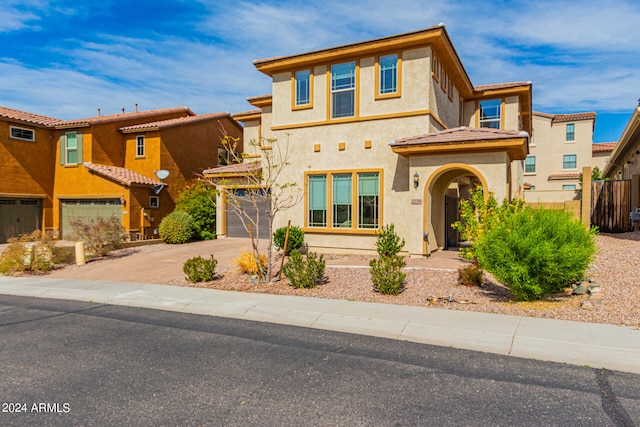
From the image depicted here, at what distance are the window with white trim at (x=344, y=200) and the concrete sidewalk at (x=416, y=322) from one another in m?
6.41

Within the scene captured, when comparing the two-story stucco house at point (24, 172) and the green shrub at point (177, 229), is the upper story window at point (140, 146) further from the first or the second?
the green shrub at point (177, 229)

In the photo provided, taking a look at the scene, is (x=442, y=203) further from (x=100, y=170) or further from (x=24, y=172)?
(x=24, y=172)

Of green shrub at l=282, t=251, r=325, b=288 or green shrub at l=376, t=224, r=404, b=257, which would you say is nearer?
green shrub at l=282, t=251, r=325, b=288

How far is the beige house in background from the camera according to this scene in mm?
41688

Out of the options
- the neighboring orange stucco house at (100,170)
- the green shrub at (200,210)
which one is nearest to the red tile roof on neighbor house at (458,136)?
the green shrub at (200,210)

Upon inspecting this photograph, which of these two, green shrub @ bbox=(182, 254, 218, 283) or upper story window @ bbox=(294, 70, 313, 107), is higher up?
upper story window @ bbox=(294, 70, 313, 107)

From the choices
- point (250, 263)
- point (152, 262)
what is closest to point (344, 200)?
point (250, 263)

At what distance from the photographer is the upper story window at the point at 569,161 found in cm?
4209

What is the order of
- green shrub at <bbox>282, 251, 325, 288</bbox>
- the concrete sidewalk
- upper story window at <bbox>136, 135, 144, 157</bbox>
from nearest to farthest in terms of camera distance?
the concrete sidewalk < green shrub at <bbox>282, 251, 325, 288</bbox> < upper story window at <bbox>136, 135, 144, 157</bbox>

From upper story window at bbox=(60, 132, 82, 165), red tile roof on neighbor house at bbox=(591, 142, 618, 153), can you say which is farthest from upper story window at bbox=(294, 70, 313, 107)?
red tile roof on neighbor house at bbox=(591, 142, 618, 153)

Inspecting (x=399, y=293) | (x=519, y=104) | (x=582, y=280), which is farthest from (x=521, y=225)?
(x=519, y=104)

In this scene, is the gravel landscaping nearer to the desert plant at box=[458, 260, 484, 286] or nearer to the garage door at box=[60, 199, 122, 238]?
the desert plant at box=[458, 260, 484, 286]

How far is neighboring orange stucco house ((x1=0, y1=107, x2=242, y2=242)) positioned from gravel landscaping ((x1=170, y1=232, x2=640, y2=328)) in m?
12.2

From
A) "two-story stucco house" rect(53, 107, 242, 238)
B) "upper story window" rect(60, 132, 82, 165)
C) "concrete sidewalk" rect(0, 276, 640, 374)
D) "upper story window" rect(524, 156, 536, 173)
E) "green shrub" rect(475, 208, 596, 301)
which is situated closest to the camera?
"concrete sidewalk" rect(0, 276, 640, 374)
